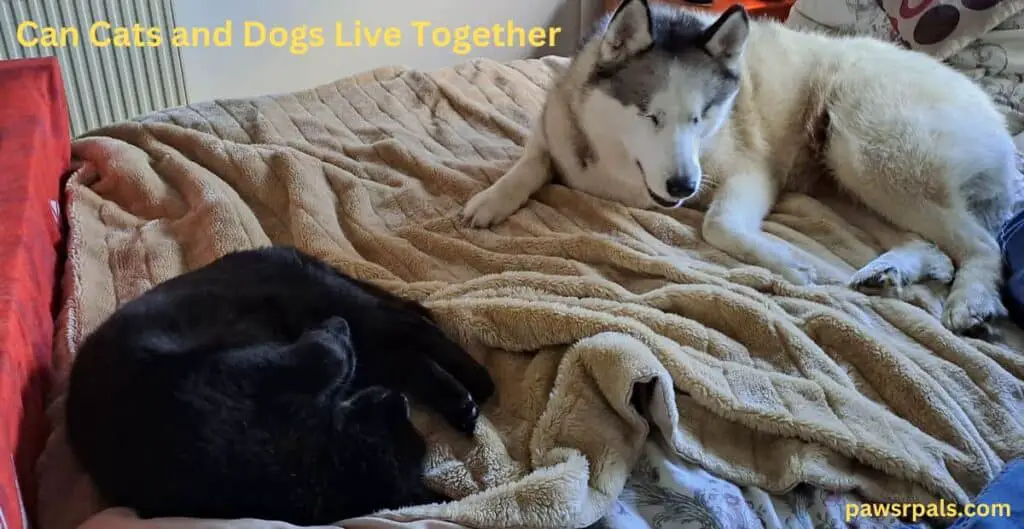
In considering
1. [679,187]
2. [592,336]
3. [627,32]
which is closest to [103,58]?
[627,32]

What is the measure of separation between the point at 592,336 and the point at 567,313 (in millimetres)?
66

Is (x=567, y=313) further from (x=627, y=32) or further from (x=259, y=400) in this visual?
(x=627, y=32)

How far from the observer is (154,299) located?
1113 mm

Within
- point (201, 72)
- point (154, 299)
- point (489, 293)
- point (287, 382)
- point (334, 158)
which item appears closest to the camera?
point (287, 382)

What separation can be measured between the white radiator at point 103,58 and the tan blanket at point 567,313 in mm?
642

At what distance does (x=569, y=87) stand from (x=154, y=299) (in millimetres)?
936

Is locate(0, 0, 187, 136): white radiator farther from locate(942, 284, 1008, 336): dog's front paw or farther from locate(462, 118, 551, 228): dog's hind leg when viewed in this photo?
locate(942, 284, 1008, 336): dog's front paw

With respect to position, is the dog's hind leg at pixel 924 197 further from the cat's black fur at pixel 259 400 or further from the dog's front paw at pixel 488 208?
the cat's black fur at pixel 259 400

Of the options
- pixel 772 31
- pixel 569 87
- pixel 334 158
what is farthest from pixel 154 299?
pixel 772 31

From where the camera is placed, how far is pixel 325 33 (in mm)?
2914

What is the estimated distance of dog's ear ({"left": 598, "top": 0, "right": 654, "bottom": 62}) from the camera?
4.82ft

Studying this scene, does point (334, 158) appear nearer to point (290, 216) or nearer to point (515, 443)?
point (290, 216)

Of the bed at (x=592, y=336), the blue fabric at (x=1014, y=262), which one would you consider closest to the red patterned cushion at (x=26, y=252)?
the bed at (x=592, y=336)

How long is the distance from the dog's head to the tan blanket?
15cm
